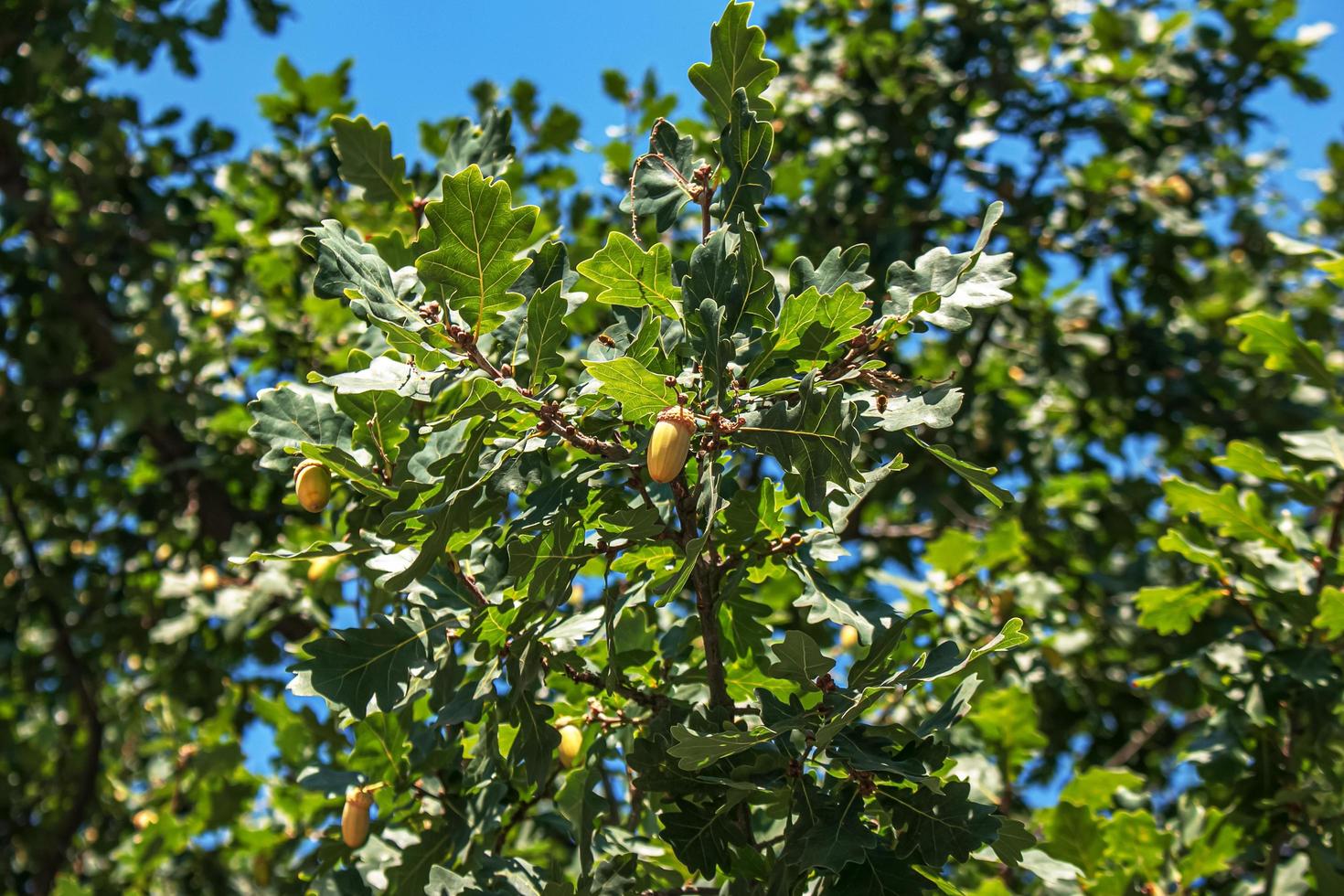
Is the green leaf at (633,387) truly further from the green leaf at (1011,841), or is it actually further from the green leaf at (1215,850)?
the green leaf at (1215,850)

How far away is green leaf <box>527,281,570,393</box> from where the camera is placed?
1553 mm

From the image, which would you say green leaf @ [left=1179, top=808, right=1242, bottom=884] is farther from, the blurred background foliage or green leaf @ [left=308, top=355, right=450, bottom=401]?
green leaf @ [left=308, top=355, right=450, bottom=401]

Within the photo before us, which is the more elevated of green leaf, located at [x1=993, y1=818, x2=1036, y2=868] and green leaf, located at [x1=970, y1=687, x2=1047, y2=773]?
green leaf, located at [x1=970, y1=687, x2=1047, y2=773]

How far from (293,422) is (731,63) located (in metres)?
0.81

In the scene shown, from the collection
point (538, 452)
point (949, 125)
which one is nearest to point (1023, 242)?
point (949, 125)

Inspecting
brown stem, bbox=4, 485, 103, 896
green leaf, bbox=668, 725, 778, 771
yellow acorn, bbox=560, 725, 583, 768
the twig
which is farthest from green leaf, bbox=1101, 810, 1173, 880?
brown stem, bbox=4, 485, 103, 896

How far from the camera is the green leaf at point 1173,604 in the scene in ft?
7.86

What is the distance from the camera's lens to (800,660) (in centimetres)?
155

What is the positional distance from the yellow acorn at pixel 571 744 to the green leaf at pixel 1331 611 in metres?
1.27

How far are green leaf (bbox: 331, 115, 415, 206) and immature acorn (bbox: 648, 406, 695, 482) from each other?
83 centimetres

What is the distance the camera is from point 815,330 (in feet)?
5.06

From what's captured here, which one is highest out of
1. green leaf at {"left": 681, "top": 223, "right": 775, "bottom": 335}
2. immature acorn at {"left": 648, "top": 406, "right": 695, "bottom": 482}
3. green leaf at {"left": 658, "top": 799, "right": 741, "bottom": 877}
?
green leaf at {"left": 681, "top": 223, "right": 775, "bottom": 335}

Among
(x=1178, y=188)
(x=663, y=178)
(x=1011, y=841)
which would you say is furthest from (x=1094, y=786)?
(x=1178, y=188)

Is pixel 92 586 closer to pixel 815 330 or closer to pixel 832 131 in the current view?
pixel 832 131
